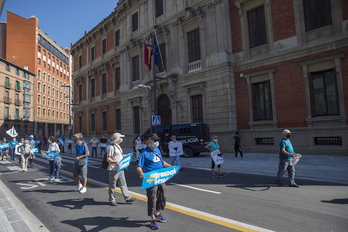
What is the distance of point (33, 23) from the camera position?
53969mm

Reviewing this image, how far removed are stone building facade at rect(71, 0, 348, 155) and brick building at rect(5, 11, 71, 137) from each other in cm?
2781

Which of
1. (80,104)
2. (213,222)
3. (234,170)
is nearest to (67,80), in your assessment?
(80,104)

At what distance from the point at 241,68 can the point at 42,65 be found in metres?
55.3

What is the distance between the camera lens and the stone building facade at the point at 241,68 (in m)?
14.0

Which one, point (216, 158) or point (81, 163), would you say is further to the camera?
point (216, 158)

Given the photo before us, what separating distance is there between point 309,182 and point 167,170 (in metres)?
5.83

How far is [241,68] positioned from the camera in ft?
57.9

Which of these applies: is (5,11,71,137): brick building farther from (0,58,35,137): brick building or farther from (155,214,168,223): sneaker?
(155,214,168,223): sneaker

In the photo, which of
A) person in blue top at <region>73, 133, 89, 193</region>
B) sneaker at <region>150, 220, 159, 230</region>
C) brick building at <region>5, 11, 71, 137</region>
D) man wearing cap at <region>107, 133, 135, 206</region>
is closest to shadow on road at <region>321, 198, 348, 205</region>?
sneaker at <region>150, 220, 159, 230</region>

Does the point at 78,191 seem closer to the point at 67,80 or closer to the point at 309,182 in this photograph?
the point at 309,182

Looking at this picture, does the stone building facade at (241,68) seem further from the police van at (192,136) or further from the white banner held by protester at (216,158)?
the white banner held by protester at (216,158)

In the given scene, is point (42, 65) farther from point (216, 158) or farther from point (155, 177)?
point (155, 177)

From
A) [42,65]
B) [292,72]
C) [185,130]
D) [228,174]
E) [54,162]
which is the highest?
[42,65]

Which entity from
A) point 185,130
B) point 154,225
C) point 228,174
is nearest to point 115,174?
point 154,225
